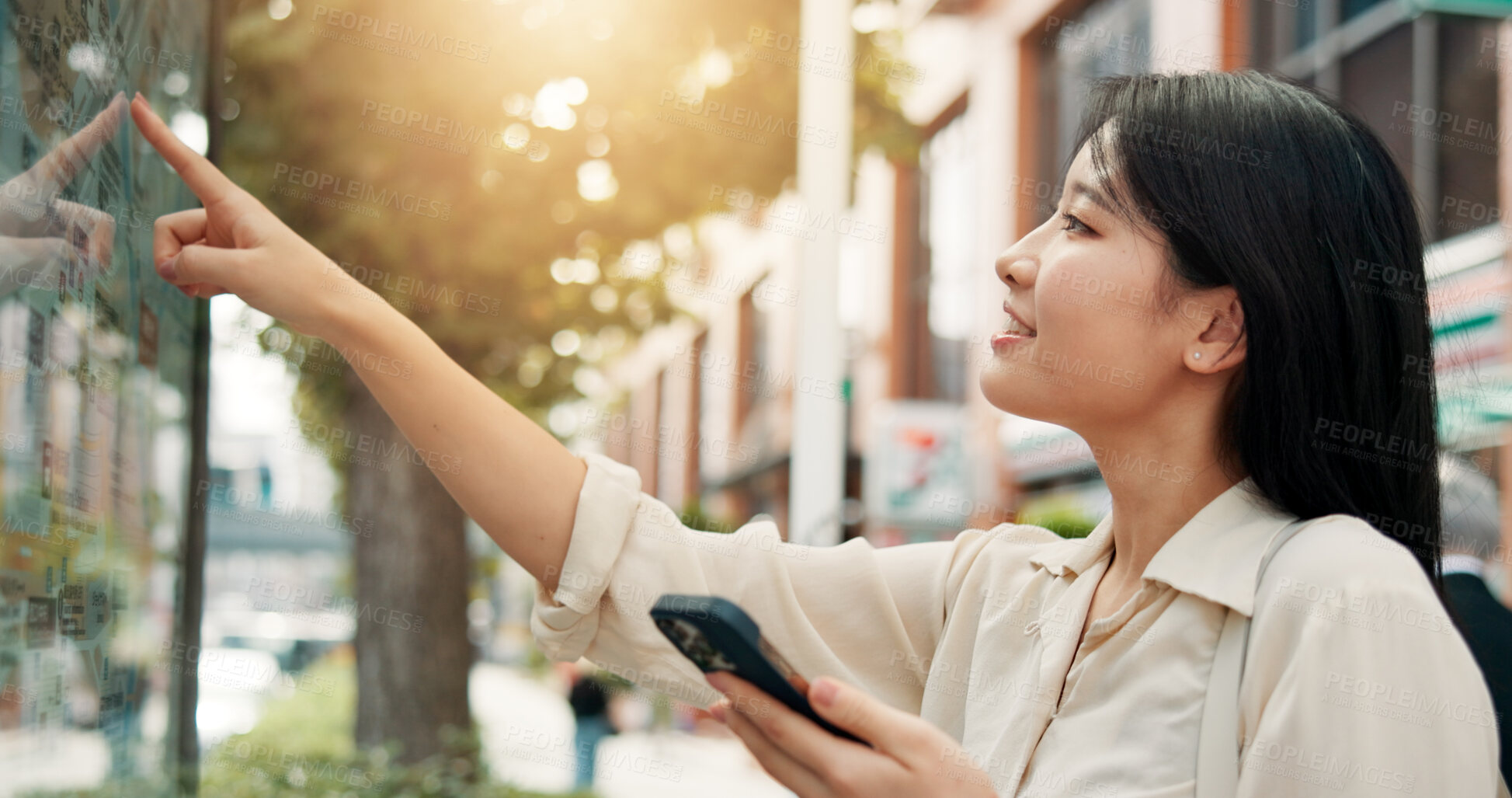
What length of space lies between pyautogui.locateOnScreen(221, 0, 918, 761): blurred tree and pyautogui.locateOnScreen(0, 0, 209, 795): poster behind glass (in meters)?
3.21

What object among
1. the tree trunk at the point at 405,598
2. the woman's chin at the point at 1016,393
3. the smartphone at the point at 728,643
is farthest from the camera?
the tree trunk at the point at 405,598

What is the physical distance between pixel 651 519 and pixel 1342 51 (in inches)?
338

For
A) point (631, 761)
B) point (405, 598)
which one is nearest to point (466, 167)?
point (405, 598)

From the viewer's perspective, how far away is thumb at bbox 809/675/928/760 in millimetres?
1207

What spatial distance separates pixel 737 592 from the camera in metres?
1.75

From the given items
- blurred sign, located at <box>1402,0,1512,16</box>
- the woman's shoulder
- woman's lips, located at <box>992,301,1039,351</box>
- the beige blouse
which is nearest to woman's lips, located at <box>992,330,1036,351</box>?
woman's lips, located at <box>992,301,1039,351</box>

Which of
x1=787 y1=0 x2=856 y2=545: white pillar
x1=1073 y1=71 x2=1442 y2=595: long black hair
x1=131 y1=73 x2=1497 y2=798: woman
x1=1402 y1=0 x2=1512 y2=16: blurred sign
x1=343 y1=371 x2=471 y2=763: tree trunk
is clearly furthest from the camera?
x1=343 y1=371 x2=471 y2=763: tree trunk

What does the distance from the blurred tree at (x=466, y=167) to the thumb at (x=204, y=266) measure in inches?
149

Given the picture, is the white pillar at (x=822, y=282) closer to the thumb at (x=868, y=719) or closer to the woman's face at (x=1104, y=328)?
the woman's face at (x=1104, y=328)

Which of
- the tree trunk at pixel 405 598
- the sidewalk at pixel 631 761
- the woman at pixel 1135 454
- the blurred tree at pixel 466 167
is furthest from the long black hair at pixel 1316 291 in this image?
the tree trunk at pixel 405 598

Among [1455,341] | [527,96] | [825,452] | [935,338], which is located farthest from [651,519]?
[935,338]

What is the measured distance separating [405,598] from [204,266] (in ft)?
18.4

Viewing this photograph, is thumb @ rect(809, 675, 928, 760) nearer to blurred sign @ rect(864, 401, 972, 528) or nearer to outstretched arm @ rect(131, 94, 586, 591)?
outstretched arm @ rect(131, 94, 586, 591)

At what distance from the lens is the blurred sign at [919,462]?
46.6 ft
